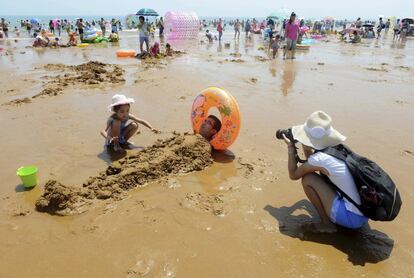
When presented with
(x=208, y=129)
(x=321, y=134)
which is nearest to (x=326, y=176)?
(x=321, y=134)

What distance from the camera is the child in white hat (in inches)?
197

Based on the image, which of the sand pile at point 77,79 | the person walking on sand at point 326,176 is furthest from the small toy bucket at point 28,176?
the sand pile at point 77,79

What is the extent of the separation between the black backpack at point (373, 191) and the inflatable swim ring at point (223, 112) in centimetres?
199

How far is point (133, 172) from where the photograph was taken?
13.7 feet

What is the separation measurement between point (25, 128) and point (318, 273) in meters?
5.50

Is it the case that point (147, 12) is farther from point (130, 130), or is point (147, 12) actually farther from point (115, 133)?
Result: point (115, 133)

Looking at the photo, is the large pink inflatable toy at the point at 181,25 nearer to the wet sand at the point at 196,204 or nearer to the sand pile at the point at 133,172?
the wet sand at the point at 196,204

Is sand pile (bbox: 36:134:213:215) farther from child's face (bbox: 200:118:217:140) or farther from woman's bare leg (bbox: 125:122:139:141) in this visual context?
woman's bare leg (bbox: 125:122:139:141)

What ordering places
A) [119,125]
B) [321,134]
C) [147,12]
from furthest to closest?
[147,12]
[119,125]
[321,134]

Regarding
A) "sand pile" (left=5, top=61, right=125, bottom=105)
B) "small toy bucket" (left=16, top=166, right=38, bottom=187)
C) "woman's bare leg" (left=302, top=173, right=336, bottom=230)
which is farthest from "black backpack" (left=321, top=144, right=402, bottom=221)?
"sand pile" (left=5, top=61, right=125, bottom=105)

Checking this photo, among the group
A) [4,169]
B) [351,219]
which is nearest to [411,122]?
[351,219]

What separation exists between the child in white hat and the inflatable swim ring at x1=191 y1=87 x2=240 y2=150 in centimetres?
105

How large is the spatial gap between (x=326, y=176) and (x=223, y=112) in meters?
1.94

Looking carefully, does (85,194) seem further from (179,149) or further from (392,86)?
(392,86)
